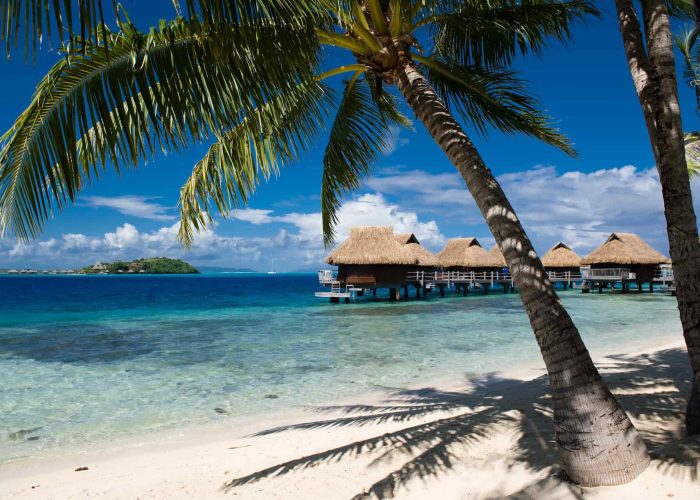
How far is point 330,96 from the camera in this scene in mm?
5270

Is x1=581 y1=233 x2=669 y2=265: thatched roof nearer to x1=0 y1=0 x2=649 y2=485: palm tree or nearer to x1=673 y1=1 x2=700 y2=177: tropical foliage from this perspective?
Result: x1=673 y1=1 x2=700 y2=177: tropical foliage

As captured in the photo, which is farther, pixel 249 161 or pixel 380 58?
pixel 249 161

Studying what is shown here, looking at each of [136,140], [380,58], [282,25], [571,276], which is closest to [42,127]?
[136,140]

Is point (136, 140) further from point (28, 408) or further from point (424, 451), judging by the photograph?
point (28, 408)

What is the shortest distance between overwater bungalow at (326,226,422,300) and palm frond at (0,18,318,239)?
977 inches

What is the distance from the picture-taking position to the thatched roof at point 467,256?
3682 centimetres

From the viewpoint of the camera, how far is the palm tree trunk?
97.9 inches

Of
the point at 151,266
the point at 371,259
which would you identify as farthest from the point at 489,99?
the point at 151,266

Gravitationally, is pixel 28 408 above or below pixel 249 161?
below

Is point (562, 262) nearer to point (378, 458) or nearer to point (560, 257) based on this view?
point (560, 257)

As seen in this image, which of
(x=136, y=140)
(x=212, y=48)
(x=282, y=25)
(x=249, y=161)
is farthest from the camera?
(x=249, y=161)

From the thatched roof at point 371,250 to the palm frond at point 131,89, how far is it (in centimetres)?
2478

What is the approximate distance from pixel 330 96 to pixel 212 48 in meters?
2.71

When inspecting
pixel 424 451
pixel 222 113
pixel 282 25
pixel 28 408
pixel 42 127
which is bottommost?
pixel 28 408
